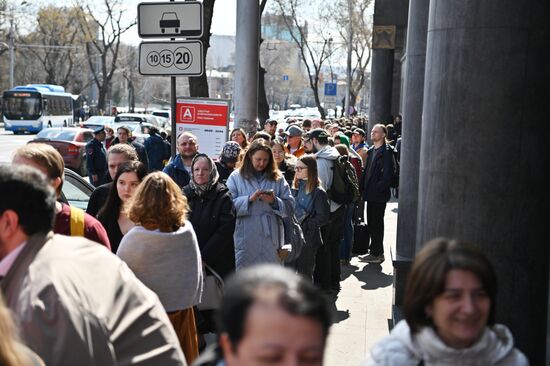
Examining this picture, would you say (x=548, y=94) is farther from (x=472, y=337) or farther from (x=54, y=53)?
(x=54, y=53)

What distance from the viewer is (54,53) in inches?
2803

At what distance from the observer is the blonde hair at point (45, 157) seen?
15.9ft

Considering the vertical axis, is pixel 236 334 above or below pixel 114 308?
above

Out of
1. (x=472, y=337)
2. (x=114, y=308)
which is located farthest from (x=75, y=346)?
(x=472, y=337)

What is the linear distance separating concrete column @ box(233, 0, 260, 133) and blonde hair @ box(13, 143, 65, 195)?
985 cm

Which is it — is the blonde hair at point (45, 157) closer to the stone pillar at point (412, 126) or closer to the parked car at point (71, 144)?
the stone pillar at point (412, 126)

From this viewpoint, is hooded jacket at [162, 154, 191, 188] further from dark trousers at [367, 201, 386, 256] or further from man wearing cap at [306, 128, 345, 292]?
dark trousers at [367, 201, 386, 256]

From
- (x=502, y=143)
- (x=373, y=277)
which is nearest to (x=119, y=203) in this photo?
(x=502, y=143)

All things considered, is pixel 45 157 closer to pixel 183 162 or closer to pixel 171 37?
pixel 183 162

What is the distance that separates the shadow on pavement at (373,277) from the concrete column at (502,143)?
492cm

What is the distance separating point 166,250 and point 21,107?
169ft

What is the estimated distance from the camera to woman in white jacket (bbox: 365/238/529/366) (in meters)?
2.99

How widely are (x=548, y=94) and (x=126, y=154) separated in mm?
3465

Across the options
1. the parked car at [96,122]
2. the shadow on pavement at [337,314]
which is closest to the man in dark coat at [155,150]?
the shadow on pavement at [337,314]
